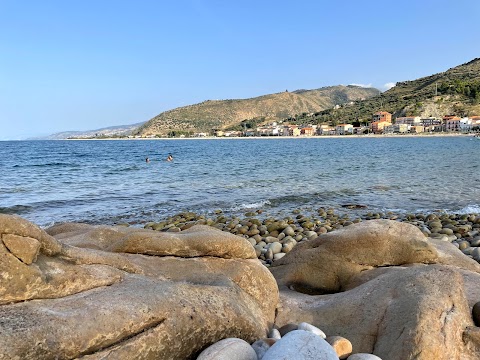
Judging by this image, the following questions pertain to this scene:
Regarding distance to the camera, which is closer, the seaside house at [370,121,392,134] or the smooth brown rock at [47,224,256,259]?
the smooth brown rock at [47,224,256,259]

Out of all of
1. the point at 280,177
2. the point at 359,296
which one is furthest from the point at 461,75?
the point at 359,296

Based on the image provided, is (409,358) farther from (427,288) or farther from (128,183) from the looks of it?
(128,183)

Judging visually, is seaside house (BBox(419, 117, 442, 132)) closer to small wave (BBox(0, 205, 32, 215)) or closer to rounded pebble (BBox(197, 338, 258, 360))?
small wave (BBox(0, 205, 32, 215))

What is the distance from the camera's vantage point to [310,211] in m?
18.2

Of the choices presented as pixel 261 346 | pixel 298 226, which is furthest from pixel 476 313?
pixel 298 226

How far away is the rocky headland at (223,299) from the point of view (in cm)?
341

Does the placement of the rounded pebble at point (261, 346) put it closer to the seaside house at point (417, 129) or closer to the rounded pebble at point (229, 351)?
the rounded pebble at point (229, 351)

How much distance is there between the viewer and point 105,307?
361 centimetres

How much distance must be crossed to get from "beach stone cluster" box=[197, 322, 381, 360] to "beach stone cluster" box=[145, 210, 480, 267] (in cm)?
655

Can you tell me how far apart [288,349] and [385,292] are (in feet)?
7.45

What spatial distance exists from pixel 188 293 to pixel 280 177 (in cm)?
2715

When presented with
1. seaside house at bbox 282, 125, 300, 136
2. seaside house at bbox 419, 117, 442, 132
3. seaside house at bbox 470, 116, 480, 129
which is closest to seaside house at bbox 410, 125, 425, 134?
seaside house at bbox 419, 117, 442, 132

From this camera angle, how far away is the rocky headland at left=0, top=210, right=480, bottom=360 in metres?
3.41

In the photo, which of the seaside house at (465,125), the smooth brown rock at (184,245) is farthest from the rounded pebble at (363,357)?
the seaside house at (465,125)
